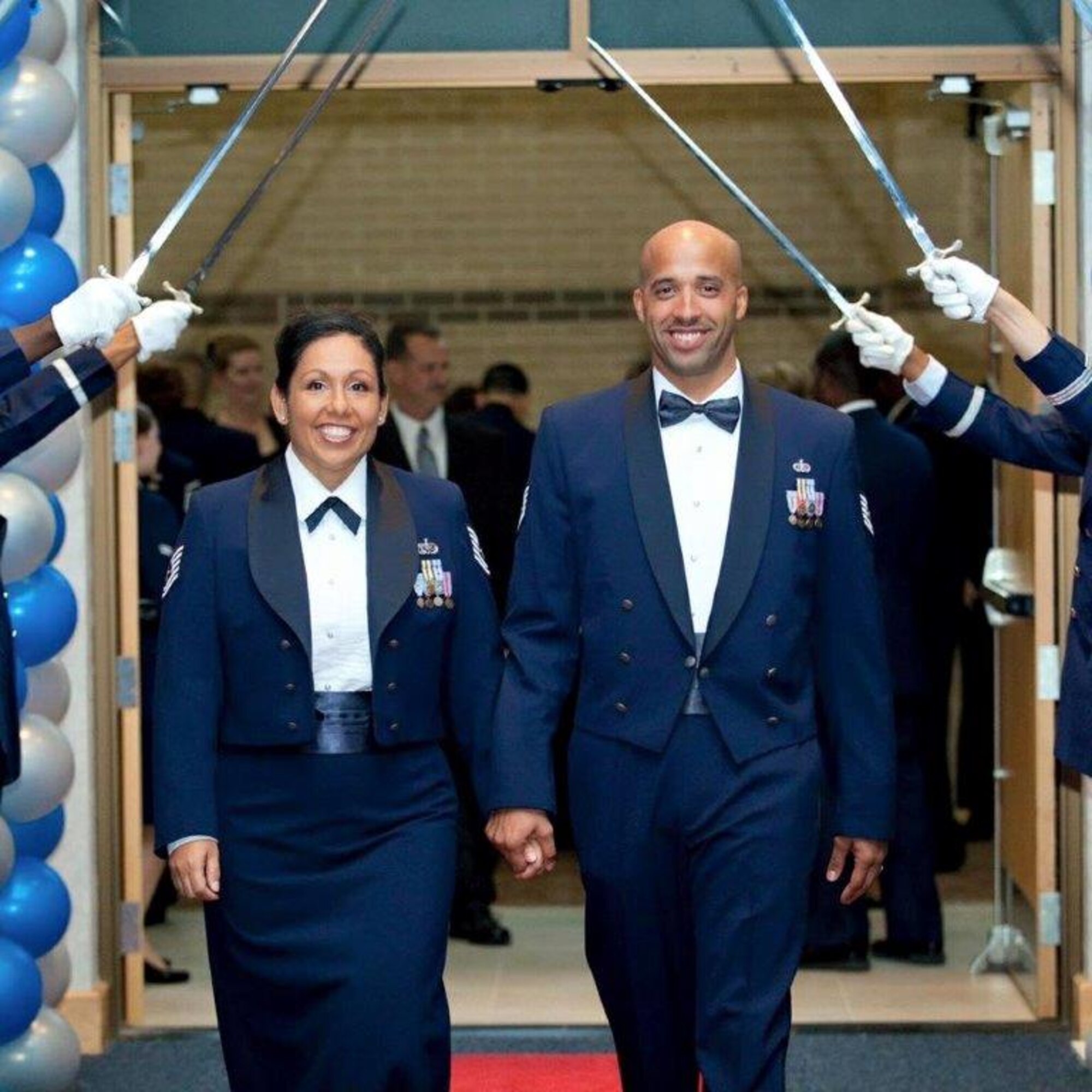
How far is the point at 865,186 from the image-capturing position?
9.52 metres

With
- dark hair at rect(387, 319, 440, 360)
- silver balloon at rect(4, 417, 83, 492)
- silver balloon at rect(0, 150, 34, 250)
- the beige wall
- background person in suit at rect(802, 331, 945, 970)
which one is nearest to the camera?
silver balloon at rect(0, 150, 34, 250)

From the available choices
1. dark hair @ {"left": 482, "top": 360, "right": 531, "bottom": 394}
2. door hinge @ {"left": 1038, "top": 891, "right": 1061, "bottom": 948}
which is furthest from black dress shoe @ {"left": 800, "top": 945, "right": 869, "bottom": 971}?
dark hair @ {"left": 482, "top": 360, "right": 531, "bottom": 394}

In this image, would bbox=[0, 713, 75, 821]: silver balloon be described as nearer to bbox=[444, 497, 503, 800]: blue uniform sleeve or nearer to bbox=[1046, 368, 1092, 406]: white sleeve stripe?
bbox=[444, 497, 503, 800]: blue uniform sleeve

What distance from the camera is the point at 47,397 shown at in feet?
14.0

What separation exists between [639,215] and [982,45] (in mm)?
4295

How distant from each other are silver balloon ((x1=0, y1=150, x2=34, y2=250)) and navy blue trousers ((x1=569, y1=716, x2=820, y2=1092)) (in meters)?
1.52

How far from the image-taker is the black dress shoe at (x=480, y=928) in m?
6.68

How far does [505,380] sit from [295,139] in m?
3.40

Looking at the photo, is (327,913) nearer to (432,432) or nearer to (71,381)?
(71,381)

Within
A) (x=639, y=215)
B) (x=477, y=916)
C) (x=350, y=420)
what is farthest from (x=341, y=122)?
(x=350, y=420)

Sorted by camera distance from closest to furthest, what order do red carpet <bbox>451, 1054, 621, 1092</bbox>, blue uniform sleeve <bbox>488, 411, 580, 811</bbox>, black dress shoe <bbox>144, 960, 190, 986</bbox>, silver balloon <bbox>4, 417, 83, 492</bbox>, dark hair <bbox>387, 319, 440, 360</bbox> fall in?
blue uniform sleeve <bbox>488, 411, 580, 811</bbox> → silver balloon <bbox>4, 417, 83, 492</bbox> → red carpet <bbox>451, 1054, 621, 1092</bbox> → black dress shoe <bbox>144, 960, 190, 986</bbox> → dark hair <bbox>387, 319, 440, 360</bbox>

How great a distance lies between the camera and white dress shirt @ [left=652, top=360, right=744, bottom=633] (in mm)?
3928

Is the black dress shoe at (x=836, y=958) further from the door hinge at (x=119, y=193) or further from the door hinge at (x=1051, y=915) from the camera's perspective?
the door hinge at (x=119, y=193)

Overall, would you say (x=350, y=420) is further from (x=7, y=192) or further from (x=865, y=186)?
(x=865, y=186)
